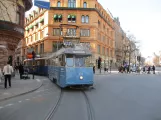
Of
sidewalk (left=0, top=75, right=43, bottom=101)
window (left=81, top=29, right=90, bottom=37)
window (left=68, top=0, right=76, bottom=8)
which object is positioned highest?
window (left=68, top=0, right=76, bottom=8)

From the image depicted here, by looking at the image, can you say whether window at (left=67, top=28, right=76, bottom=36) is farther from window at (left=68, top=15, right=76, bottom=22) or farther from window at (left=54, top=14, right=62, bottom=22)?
window at (left=54, top=14, right=62, bottom=22)

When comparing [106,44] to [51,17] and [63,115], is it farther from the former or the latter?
[63,115]

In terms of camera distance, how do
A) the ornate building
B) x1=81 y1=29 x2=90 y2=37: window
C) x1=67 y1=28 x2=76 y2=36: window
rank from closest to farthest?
the ornate building → x1=67 y1=28 x2=76 y2=36: window → x1=81 y1=29 x2=90 y2=37: window

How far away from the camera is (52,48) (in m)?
63.2

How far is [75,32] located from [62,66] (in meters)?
46.6

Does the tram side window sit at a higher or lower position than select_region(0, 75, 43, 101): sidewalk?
higher

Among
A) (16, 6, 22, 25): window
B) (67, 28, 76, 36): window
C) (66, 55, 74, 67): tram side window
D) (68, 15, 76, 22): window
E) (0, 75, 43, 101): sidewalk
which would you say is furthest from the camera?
(68, 15, 76, 22): window

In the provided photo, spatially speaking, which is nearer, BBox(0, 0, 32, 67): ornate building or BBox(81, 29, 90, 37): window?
BBox(0, 0, 32, 67): ornate building

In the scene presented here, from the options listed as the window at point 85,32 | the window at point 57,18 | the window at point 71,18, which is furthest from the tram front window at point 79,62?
the window at point 71,18

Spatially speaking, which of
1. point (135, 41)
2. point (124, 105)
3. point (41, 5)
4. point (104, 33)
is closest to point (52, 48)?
Result: point (104, 33)

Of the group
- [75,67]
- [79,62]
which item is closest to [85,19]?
[79,62]

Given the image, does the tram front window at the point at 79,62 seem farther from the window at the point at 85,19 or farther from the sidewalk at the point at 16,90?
the window at the point at 85,19

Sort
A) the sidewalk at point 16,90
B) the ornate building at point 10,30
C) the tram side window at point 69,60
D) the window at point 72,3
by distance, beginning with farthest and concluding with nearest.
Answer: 1. the window at point 72,3
2. the ornate building at point 10,30
3. the tram side window at point 69,60
4. the sidewalk at point 16,90

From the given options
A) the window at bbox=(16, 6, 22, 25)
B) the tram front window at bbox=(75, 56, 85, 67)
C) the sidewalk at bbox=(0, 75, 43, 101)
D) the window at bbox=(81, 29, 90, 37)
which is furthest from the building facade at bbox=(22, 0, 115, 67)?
the tram front window at bbox=(75, 56, 85, 67)
